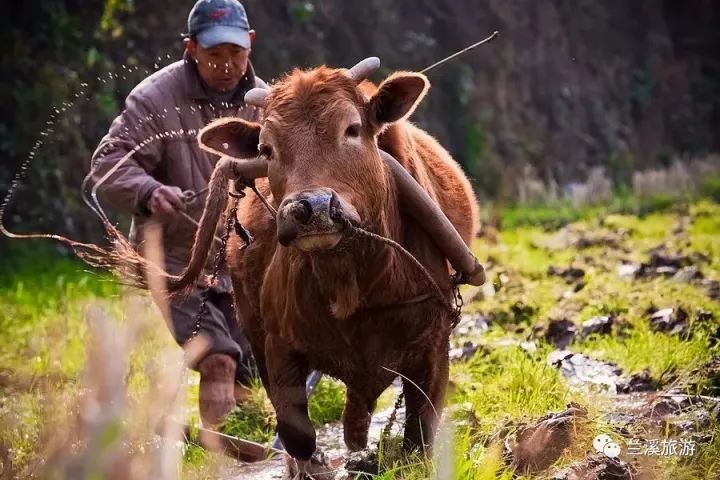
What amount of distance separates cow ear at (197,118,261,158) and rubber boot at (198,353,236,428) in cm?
199

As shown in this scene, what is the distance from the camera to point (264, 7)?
17.6 m

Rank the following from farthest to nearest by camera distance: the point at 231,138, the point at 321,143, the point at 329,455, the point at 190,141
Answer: the point at 190,141, the point at 329,455, the point at 231,138, the point at 321,143

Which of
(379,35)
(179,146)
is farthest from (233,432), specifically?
(379,35)

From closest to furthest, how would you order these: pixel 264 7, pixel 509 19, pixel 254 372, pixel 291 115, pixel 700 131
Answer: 1. pixel 291 115
2. pixel 254 372
3. pixel 264 7
4. pixel 509 19
5. pixel 700 131

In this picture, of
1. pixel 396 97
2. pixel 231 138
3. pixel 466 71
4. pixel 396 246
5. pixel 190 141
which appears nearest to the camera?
pixel 396 246

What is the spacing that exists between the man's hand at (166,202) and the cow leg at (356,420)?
1.46 m

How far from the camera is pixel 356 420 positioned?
6.11m

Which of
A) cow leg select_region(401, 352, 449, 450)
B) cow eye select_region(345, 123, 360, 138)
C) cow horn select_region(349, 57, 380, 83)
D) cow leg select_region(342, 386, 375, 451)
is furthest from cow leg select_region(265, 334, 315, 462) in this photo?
cow horn select_region(349, 57, 380, 83)

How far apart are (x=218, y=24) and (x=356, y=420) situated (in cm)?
250

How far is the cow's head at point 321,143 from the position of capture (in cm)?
439

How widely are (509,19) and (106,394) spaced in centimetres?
2133

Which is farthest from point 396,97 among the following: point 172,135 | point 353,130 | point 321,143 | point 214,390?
point 214,390

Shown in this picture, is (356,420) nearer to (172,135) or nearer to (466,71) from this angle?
(172,135)

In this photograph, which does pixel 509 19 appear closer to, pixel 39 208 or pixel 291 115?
pixel 39 208
